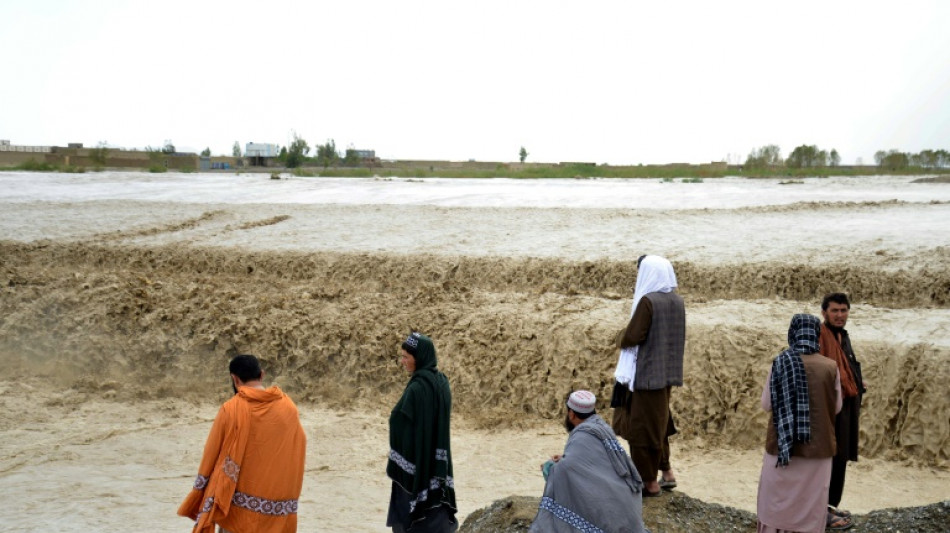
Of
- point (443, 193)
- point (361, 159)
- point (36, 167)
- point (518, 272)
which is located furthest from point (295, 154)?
point (518, 272)

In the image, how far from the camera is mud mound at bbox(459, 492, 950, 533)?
195 inches

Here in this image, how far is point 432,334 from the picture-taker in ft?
33.8

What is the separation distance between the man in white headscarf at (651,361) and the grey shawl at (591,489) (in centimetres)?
159

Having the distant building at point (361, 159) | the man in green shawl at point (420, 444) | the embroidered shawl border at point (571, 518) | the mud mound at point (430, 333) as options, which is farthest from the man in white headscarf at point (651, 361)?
the distant building at point (361, 159)

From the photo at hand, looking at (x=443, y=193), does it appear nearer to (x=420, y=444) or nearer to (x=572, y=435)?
(x=420, y=444)

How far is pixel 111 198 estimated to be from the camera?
23.8m

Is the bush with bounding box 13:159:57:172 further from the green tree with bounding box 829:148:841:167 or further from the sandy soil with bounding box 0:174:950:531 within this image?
the green tree with bounding box 829:148:841:167

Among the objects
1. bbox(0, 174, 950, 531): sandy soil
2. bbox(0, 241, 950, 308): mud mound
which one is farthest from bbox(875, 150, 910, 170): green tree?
bbox(0, 241, 950, 308): mud mound

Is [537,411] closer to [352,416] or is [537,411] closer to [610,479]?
[352,416]

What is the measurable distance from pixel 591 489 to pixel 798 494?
1713 millimetres

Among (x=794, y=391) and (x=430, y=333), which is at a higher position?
(x=794, y=391)

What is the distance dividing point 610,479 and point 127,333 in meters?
9.38

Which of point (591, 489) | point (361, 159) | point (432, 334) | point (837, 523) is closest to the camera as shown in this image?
point (591, 489)

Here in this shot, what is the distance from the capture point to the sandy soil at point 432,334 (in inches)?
298
